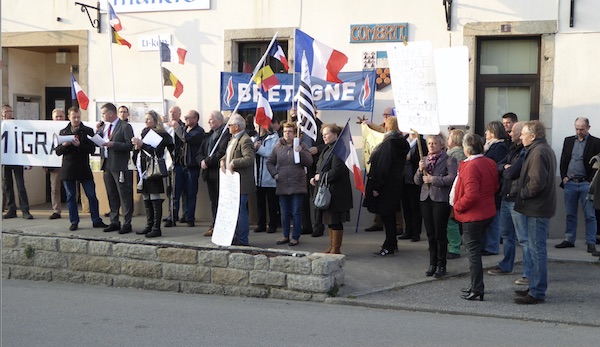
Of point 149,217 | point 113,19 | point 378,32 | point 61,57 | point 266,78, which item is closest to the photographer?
point 149,217

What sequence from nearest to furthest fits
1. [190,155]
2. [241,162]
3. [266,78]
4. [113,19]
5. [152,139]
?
[241,162], [152,139], [266,78], [190,155], [113,19]

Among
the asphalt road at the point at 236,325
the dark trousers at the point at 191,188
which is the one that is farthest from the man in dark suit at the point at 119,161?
the asphalt road at the point at 236,325

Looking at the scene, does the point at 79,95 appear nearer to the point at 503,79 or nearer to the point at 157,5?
the point at 157,5

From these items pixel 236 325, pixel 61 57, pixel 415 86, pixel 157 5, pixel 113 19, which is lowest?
pixel 236 325

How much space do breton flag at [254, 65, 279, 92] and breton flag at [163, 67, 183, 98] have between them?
5.71ft

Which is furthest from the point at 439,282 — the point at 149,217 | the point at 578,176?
the point at 149,217

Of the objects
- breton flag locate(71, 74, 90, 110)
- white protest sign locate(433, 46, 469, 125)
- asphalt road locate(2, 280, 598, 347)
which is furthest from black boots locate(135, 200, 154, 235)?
white protest sign locate(433, 46, 469, 125)

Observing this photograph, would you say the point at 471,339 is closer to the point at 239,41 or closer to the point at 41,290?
the point at 41,290

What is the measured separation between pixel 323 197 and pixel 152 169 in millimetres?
2902

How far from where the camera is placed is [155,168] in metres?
10.7

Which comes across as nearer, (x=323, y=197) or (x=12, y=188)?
(x=323, y=197)

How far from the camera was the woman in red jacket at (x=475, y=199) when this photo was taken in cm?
755

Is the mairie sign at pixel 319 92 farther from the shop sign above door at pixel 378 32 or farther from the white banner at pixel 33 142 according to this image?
the white banner at pixel 33 142

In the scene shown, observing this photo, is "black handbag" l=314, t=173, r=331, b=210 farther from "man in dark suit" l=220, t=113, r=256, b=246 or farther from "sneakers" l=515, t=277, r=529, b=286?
"sneakers" l=515, t=277, r=529, b=286
